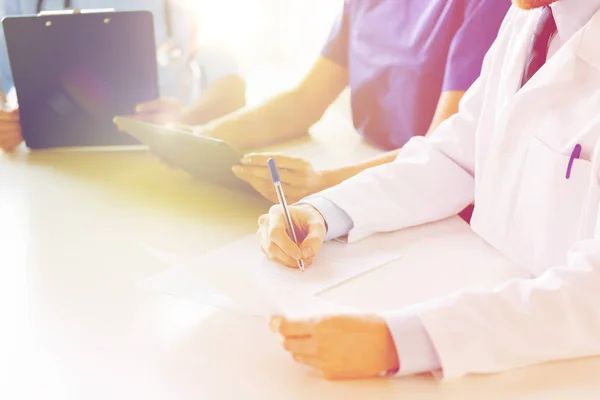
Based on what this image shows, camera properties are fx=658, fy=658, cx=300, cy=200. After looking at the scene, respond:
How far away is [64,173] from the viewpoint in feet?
4.40

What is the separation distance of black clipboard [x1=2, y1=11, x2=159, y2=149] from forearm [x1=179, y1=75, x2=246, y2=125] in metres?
0.27

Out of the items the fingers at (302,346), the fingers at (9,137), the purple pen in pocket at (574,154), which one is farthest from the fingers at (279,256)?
the fingers at (9,137)

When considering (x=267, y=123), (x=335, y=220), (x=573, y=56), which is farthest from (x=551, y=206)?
(x=267, y=123)

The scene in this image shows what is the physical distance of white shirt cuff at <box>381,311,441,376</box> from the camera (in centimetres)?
65

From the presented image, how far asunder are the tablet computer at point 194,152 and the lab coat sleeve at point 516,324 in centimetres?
54

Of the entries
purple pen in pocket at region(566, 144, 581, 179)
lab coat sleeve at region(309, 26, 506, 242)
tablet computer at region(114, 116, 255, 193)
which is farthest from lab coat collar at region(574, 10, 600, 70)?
tablet computer at region(114, 116, 255, 193)

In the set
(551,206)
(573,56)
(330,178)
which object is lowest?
(330,178)

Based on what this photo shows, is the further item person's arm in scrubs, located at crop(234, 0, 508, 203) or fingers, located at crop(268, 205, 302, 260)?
person's arm in scrubs, located at crop(234, 0, 508, 203)

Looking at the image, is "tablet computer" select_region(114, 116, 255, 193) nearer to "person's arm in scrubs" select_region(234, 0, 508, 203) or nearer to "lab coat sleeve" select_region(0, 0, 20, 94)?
"person's arm in scrubs" select_region(234, 0, 508, 203)

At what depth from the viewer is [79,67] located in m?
1.39

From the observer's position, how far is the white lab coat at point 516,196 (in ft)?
2.16

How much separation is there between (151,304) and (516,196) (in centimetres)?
51

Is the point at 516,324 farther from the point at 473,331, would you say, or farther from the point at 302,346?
the point at 302,346

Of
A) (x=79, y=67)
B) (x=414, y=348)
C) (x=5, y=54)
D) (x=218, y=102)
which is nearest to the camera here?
(x=414, y=348)
